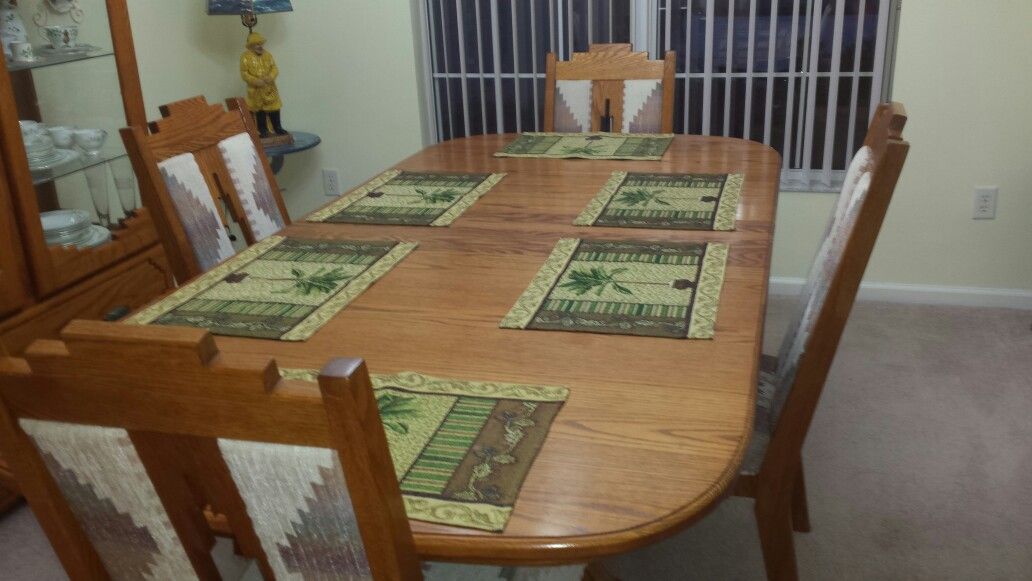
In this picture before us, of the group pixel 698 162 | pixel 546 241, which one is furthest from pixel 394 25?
pixel 546 241

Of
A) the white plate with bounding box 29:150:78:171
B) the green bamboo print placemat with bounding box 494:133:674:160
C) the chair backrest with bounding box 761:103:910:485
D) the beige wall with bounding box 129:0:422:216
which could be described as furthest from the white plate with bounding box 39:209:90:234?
the chair backrest with bounding box 761:103:910:485

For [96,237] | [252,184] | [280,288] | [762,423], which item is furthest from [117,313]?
[762,423]

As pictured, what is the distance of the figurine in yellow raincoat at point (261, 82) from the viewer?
312 cm

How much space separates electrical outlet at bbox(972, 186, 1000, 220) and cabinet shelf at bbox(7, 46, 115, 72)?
2.72 meters

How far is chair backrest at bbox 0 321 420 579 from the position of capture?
0.69 meters

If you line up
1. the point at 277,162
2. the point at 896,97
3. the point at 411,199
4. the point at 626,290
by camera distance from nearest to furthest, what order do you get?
the point at 626,290 → the point at 411,199 → the point at 896,97 → the point at 277,162

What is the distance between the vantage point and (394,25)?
3.29 meters

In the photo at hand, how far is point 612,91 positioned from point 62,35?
154 centimetres

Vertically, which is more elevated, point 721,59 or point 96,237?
point 721,59

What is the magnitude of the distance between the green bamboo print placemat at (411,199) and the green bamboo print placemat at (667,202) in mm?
295

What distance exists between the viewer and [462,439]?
1.03 metres

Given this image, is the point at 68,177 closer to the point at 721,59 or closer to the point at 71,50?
the point at 71,50

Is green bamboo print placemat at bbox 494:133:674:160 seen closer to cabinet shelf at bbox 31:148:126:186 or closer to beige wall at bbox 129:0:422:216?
beige wall at bbox 129:0:422:216

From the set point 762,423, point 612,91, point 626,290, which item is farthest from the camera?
point 612,91
